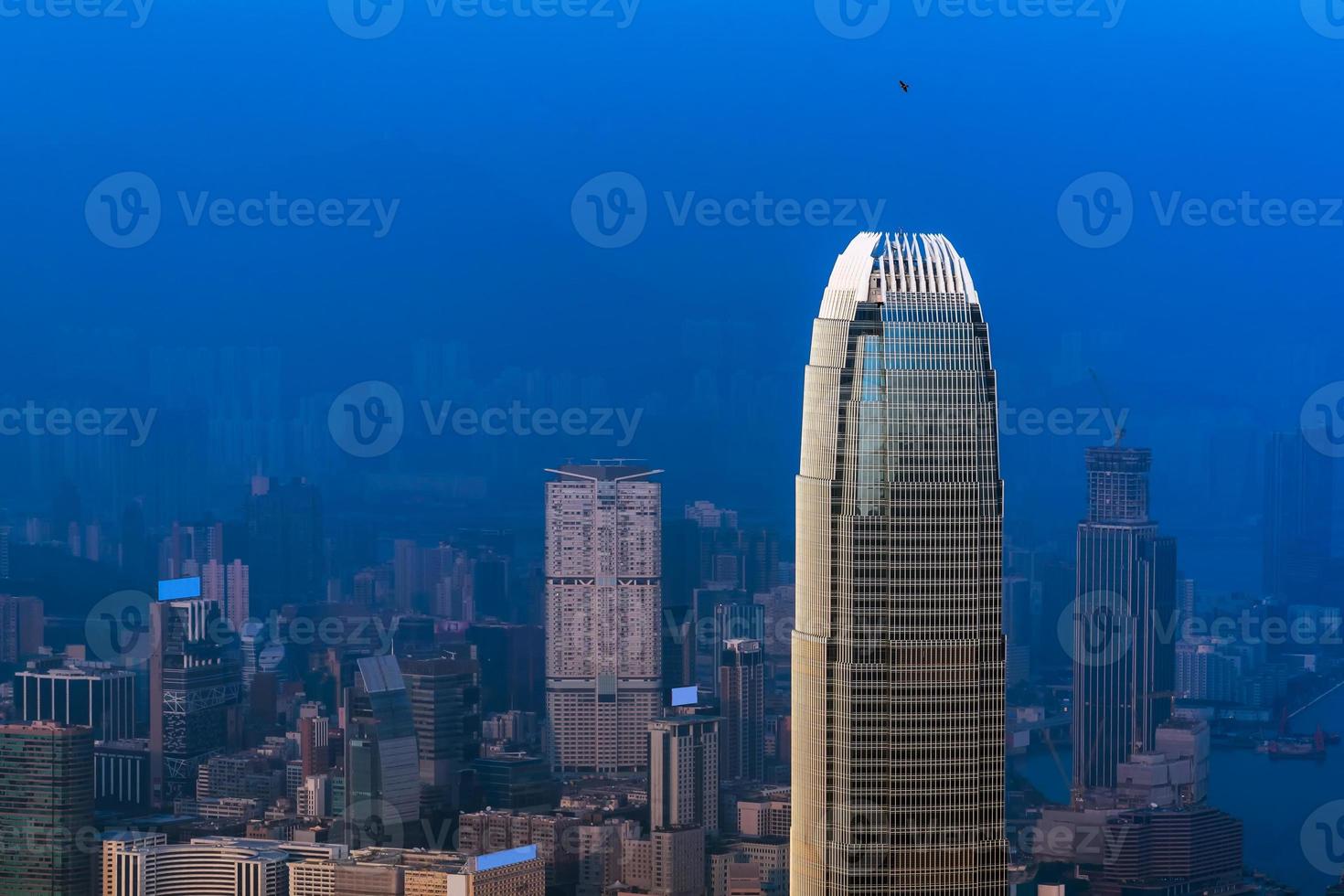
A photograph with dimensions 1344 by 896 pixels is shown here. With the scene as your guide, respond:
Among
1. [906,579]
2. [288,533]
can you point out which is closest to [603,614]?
[288,533]

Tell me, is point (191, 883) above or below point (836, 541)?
below

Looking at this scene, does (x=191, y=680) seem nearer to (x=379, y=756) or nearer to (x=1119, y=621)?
(x=379, y=756)

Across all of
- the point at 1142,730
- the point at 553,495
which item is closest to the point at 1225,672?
the point at 1142,730

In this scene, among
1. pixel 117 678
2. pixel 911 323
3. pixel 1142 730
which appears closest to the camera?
pixel 911 323

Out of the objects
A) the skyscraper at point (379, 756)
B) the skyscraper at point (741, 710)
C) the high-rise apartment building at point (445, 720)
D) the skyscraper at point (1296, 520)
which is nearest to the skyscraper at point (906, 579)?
the skyscraper at point (741, 710)

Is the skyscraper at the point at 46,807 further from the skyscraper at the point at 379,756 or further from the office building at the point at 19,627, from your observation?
the skyscraper at the point at 379,756

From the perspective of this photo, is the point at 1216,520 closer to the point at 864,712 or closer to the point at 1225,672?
the point at 1225,672

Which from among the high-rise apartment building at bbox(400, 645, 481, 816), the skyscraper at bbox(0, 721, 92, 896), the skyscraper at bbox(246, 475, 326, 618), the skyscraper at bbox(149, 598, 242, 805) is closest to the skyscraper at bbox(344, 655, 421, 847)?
the high-rise apartment building at bbox(400, 645, 481, 816)
